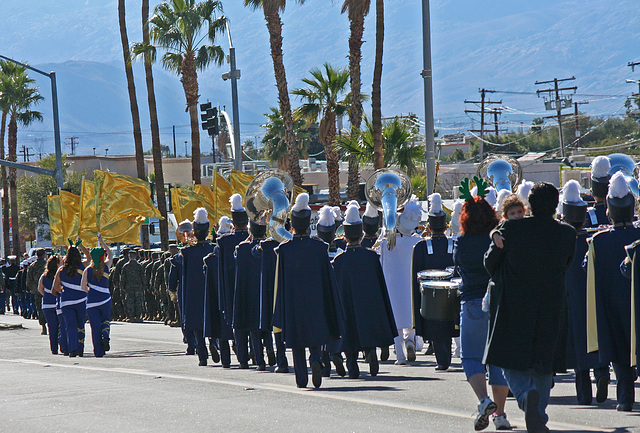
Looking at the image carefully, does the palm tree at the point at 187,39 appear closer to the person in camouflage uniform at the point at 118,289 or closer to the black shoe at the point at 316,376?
the person in camouflage uniform at the point at 118,289

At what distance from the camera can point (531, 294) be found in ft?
22.6

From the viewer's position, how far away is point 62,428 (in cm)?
816

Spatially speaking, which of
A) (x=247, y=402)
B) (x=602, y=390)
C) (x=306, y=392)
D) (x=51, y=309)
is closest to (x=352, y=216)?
(x=306, y=392)

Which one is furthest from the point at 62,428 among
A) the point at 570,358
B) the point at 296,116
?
the point at 296,116

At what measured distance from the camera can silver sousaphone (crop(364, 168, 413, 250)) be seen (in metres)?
13.1

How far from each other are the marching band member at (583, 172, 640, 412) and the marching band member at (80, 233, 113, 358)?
359 inches

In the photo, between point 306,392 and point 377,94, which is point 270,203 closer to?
point 306,392

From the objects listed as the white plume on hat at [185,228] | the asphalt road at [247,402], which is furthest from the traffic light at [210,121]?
the asphalt road at [247,402]

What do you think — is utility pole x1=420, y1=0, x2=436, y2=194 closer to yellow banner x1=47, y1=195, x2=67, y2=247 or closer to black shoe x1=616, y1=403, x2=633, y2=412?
yellow banner x1=47, y1=195, x2=67, y2=247

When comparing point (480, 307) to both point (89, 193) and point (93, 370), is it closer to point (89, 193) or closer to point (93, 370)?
point (93, 370)

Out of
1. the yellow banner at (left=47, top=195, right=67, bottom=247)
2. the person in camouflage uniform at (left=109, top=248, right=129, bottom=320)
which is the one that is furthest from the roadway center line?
the yellow banner at (left=47, top=195, right=67, bottom=247)

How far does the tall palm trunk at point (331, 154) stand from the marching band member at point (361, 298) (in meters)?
18.0

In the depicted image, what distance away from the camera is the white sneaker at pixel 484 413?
23.0 feet

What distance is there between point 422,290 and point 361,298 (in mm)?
2291
